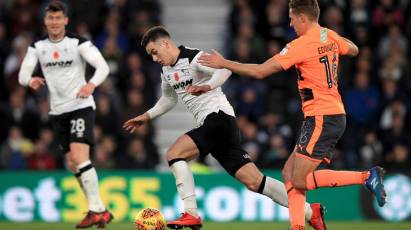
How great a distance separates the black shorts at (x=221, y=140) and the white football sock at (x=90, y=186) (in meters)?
1.93

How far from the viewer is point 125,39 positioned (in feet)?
59.7

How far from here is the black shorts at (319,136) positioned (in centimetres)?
920

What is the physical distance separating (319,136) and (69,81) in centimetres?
366

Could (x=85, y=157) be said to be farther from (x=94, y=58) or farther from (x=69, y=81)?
(x=94, y=58)

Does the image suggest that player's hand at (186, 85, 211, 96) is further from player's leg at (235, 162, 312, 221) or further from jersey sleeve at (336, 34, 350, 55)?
jersey sleeve at (336, 34, 350, 55)

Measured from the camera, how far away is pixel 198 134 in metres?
10.0

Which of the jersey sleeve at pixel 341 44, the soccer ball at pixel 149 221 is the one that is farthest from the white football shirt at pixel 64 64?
the jersey sleeve at pixel 341 44

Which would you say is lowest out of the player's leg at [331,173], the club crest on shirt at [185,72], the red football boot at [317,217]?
the red football boot at [317,217]

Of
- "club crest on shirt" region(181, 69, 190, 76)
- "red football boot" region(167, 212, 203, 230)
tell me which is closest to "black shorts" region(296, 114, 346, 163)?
"red football boot" region(167, 212, 203, 230)

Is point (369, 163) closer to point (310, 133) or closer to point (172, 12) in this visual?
point (172, 12)

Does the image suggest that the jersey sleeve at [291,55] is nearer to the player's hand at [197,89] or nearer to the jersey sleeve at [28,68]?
the player's hand at [197,89]

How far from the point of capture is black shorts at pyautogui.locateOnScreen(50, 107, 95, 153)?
38.1 ft

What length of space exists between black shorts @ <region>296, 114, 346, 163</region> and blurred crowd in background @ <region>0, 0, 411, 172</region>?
6373 mm

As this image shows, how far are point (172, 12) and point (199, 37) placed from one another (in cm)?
75
